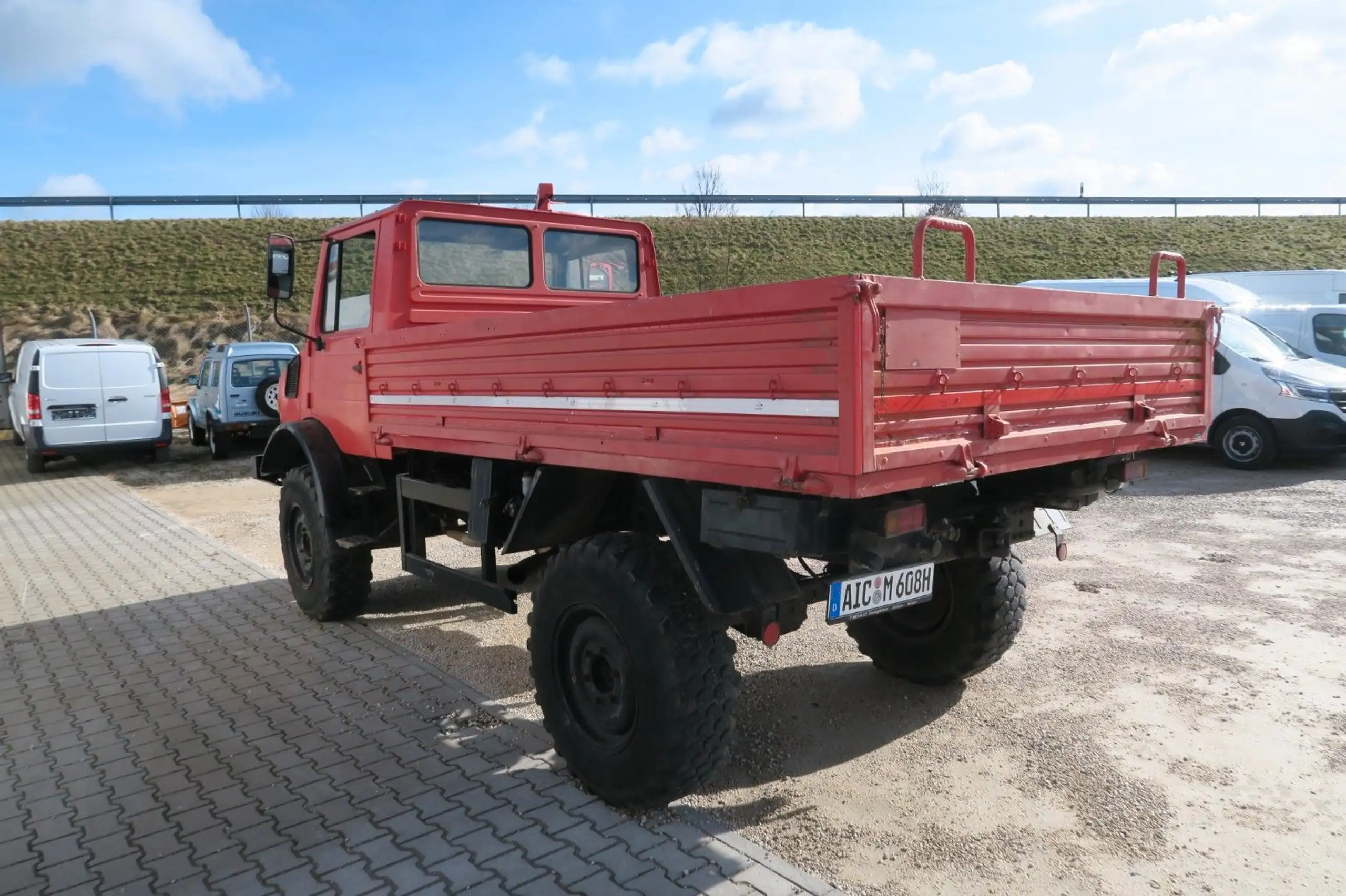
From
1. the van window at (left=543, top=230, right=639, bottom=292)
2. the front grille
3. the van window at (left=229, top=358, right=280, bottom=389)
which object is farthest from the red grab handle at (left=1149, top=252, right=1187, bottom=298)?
the van window at (left=229, top=358, right=280, bottom=389)

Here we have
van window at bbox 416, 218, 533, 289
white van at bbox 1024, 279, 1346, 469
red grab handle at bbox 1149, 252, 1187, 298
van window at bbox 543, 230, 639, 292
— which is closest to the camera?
red grab handle at bbox 1149, 252, 1187, 298

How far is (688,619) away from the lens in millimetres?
3154

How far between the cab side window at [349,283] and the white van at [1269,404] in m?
7.85

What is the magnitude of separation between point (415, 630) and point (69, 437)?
35.9ft

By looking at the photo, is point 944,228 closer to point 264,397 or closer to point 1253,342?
point 1253,342

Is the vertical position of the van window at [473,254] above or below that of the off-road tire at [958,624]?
above

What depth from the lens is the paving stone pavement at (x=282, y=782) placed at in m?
3.03

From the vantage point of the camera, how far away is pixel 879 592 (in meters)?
3.17

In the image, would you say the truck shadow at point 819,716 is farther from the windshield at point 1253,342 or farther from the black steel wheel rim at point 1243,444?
the windshield at point 1253,342

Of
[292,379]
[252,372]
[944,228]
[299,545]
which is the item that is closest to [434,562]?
[299,545]

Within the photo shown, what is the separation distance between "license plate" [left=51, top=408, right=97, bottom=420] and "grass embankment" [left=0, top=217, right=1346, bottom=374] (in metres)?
10.2

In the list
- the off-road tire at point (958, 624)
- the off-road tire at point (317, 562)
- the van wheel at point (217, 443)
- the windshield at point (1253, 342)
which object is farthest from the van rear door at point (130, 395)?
the windshield at point (1253, 342)

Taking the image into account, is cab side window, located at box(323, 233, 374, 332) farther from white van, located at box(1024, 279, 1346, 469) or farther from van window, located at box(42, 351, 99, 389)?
van window, located at box(42, 351, 99, 389)

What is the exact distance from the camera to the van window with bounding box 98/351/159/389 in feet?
45.4
